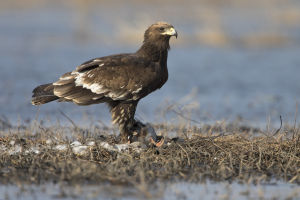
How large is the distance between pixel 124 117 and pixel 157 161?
1250 mm

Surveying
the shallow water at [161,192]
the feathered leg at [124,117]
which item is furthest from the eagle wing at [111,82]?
the shallow water at [161,192]

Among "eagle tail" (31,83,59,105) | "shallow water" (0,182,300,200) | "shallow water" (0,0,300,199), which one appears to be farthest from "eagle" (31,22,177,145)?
"shallow water" (0,182,300,200)

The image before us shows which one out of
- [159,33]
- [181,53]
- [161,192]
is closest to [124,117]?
[159,33]

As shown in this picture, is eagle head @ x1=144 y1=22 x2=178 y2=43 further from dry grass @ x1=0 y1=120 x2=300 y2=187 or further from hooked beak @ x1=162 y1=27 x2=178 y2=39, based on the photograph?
dry grass @ x1=0 y1=120 x2=300 y2=187

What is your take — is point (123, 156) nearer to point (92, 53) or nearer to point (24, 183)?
point (24, 183)

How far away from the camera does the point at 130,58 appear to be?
777 centimetres

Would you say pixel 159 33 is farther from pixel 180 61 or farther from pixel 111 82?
pixel 180 61

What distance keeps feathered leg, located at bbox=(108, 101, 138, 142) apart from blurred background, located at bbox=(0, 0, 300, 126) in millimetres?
621

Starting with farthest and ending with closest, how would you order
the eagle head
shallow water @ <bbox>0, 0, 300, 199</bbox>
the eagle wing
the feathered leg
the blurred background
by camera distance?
the blurred background
the eagle head
the feathered leg
the eagle wing
shallow water @ <bbox>0, 0, 300, 199</bbox>

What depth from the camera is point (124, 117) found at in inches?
304

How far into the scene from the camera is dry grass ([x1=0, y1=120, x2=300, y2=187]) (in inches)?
233

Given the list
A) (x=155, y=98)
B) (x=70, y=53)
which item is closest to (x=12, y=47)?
(x=70, y=53)

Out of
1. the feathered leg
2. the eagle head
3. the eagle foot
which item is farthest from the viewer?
the eagle head

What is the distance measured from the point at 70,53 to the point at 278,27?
8620 millimetres
